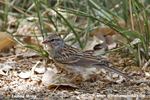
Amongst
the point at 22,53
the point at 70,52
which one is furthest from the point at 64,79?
the point at 22,53

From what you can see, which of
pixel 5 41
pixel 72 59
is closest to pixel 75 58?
pixel 72 59

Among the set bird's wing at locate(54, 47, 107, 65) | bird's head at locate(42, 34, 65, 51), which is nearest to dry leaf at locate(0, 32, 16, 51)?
bird's head at locate(42, 34, 65, 51)

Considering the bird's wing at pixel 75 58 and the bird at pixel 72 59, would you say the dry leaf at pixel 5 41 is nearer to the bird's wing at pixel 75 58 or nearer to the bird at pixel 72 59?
the bird at pixel 72 59

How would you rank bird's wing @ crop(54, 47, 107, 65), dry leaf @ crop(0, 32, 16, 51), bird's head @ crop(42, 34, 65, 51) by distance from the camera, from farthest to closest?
dry leaf @ crop(0, 32, 16, 51) < bird's head @ crop(42, 34, 65, 51) < bird's wing @ crop(54, 47, 107, 65)

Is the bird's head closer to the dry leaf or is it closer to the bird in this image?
the bird

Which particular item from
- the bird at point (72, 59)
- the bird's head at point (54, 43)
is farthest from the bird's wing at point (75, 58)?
the bird's head at point (54, 43)

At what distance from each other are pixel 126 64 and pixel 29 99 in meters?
2.09

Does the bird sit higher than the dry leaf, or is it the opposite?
the dry leaf

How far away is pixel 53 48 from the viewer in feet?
14.2

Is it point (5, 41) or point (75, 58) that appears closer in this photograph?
point (75, 58)

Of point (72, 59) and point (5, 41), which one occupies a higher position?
point (5, 41)

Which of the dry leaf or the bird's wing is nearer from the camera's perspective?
→ the bird's wing

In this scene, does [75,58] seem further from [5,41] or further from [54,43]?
[5,41]

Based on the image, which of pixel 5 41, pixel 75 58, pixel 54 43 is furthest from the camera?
pixel 5 41
